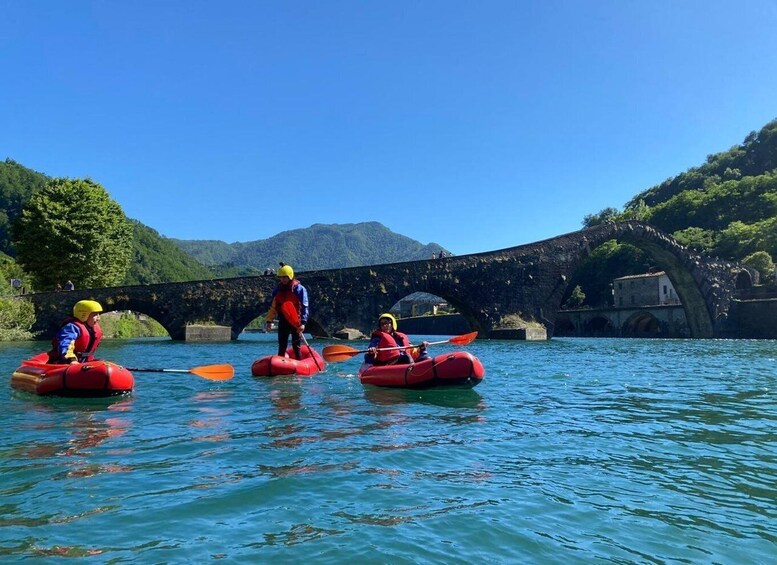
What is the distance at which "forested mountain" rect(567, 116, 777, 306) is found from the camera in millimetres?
63906

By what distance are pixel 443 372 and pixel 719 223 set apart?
76416 mm

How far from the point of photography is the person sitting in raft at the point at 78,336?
34.3ft

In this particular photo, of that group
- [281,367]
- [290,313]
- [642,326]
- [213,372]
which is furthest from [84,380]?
[642,326]

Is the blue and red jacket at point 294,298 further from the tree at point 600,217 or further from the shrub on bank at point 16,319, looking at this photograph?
the tree at point 600,217

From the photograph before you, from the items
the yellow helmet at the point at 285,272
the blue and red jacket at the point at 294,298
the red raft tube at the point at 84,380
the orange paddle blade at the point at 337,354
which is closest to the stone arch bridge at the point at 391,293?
the orange paddle blade at the point at 337,354

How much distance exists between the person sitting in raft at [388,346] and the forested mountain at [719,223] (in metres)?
57.9

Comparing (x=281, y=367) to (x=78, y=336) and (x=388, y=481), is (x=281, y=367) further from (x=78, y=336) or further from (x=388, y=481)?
(x=388, y=481)

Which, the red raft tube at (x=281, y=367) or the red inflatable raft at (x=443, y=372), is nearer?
the red inflatable raft at (x=443, y=372)

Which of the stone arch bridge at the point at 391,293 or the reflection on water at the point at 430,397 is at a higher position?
the stone arch bridge at the point at 391,293

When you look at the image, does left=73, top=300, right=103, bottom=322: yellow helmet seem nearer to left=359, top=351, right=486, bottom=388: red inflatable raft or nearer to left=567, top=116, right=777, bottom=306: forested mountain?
left=359, top=351, right=486, bottom=388: red inflatable raft

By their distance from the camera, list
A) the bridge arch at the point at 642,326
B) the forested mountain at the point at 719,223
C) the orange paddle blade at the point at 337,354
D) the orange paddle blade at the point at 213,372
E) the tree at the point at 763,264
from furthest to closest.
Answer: the forested mountain at the point at 719,223, the bridge arch at the point at 642,326, the tree at the point at 763,264, the orange paddle blade at the point at 337,354, the orange paddle blade at the point at 213,372

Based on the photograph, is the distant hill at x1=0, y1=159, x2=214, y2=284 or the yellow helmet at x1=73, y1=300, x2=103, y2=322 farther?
the distant hill at x1=0, y1=159, x2=214, y2=284

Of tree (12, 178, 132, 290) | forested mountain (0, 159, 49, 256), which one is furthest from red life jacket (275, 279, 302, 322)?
forested mountain (0, 159, 49, 256)

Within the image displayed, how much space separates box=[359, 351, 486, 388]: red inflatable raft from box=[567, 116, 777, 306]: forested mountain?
58681 millimetres
